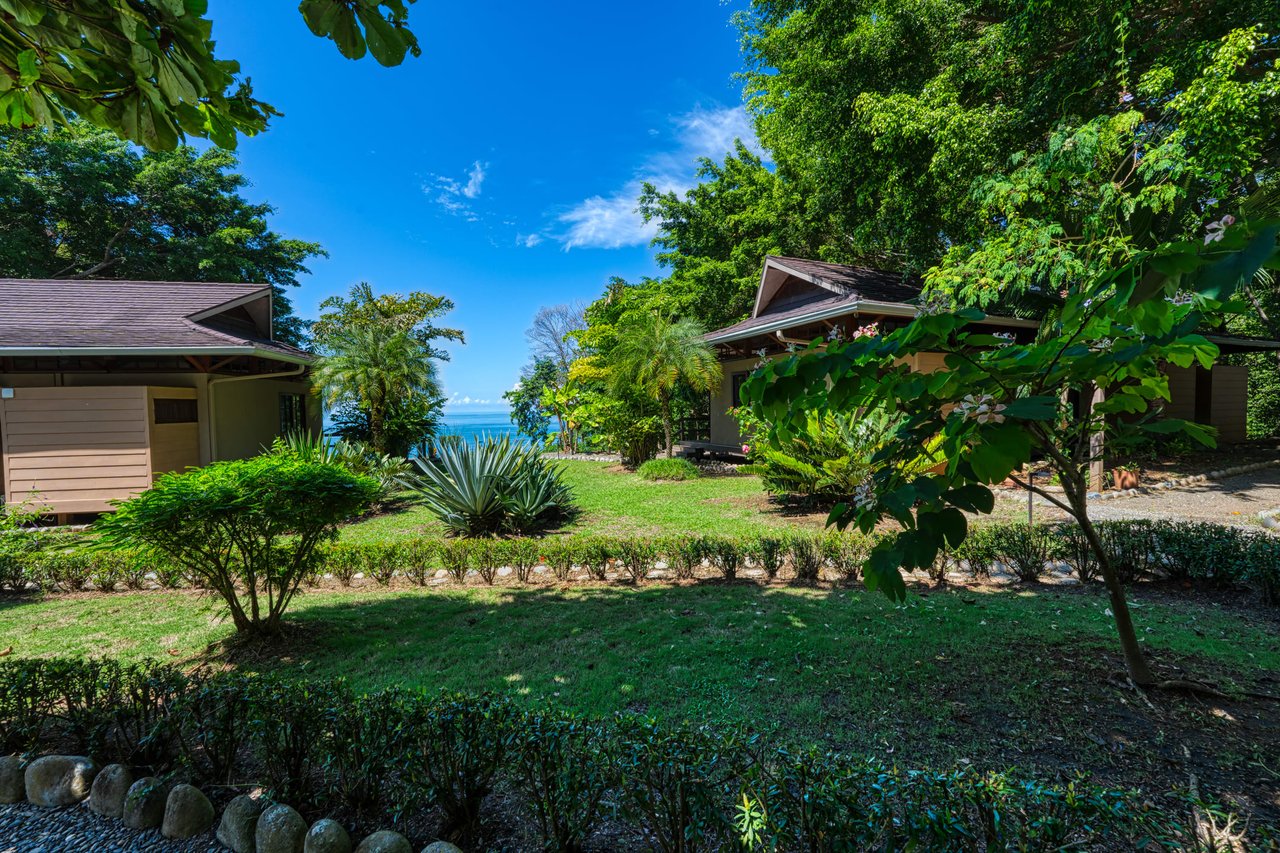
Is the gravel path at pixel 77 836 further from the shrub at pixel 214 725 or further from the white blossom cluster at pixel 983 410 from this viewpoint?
the white blossom cluster at pixel 983 410

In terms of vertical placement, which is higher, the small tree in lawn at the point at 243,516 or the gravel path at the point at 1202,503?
the small tree in lawn at the point at 243,516

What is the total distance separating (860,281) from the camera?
13.5 metres

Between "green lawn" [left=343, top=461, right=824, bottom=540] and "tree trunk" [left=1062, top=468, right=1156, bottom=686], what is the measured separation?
4.66 meters

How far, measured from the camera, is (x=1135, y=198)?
7633 millimetres

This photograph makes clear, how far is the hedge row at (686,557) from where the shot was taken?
5.20 metres

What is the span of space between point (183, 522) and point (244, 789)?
211cm

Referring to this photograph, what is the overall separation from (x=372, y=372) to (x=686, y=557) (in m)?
9.99

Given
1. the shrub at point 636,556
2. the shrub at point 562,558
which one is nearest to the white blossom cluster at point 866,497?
the shrub at point 636,556

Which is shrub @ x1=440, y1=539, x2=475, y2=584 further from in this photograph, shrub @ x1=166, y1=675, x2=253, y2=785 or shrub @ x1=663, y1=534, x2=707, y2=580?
shrub @ x1=166, y1=675, x2=253, y2=785

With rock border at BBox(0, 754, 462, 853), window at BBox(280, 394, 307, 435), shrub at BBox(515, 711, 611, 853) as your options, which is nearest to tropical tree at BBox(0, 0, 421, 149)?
shrub at BBox(515, 711, 611, 853)

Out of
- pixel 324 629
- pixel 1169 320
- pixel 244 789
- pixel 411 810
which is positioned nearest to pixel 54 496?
pixel 324 629

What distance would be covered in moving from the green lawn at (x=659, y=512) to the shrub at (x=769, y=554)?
5.09 ft

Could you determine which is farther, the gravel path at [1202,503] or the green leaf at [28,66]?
the gravel path at [1202,503]

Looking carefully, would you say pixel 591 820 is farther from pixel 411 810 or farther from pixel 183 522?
pixel 183 522
